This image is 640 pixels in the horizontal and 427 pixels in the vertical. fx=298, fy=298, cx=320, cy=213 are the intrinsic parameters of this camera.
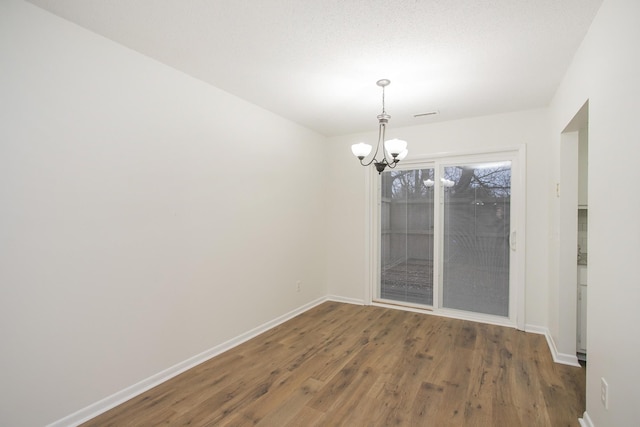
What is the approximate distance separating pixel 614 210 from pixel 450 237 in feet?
8.57

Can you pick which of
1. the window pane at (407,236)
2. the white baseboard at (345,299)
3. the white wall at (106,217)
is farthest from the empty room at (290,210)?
the white baseboard at (345,299)

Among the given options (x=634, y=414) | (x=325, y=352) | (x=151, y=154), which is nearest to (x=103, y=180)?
(x=151, y=154)

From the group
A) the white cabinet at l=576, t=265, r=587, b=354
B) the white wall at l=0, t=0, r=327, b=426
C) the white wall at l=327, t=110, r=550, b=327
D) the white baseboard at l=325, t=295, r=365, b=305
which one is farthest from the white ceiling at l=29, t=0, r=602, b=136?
the white baseboard at l=325, t=295, r=365, b=305

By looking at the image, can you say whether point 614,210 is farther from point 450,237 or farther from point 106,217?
point 106,217

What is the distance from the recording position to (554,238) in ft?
10.1

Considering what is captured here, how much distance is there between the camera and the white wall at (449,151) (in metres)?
3.52

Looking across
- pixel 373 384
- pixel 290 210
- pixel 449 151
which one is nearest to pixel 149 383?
pixel 373 384

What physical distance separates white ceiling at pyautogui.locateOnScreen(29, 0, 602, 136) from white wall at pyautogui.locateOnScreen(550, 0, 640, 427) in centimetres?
39

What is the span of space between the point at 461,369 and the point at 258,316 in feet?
7.14

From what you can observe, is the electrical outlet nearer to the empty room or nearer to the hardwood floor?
the empty room

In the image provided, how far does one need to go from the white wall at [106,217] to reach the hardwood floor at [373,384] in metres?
0.39

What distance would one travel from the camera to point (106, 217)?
2.14 meters

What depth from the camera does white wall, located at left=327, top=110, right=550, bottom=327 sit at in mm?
3523

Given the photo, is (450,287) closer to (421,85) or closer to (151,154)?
(421,85)
